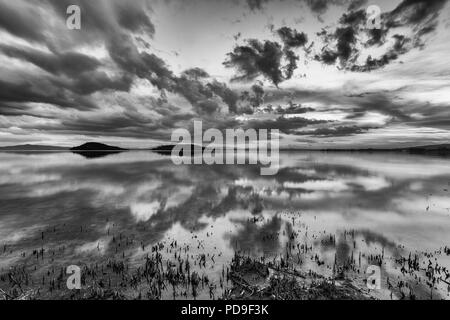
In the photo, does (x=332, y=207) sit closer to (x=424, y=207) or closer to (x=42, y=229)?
(x=424, y=207)

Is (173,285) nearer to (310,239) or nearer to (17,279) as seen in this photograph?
(17,279)

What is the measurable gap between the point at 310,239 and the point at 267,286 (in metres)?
9.50

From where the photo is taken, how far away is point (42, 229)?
2303 cm

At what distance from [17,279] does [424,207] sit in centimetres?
4400

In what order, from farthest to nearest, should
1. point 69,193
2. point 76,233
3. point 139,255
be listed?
point 69,193 < point 76,233 < point 139,255

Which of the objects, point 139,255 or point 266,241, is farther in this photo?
point 266,241

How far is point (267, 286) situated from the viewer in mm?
12641
